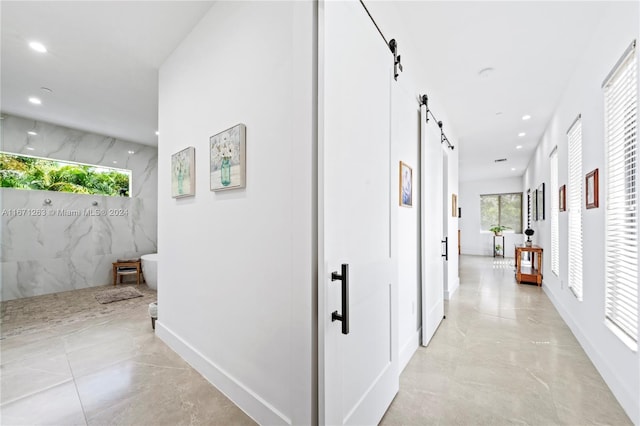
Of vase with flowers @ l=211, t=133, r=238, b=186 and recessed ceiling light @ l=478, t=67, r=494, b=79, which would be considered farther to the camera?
recessed ceiling light @ l=478, t=67, r=494, b=79

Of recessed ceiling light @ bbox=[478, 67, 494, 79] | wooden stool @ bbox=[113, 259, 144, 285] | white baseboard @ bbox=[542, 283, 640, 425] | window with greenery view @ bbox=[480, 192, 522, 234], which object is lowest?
white baseboard @ bbox=[542, 283, 640, 425]

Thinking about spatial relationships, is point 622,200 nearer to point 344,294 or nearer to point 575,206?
point 575,206

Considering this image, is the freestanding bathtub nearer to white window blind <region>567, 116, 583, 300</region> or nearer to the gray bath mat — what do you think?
the gray bath mat

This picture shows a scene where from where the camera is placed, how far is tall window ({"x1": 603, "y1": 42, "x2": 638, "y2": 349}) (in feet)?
5.73

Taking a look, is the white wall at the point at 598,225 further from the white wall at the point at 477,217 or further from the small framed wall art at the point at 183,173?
the white wall at the point at 477,217

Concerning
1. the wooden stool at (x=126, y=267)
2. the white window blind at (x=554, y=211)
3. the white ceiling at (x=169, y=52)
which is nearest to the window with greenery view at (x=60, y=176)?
the white ceiling at (x=169, y=52)

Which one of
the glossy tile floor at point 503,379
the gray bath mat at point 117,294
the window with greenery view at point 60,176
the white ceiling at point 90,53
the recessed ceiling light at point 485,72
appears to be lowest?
the gray bath mat at point 117,294

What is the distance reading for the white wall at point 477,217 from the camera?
981 cm

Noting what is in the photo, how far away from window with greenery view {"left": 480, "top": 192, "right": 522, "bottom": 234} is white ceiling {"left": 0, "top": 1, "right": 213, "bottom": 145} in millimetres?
11087

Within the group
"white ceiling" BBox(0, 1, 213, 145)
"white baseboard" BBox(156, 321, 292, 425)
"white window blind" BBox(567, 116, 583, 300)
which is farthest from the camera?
"white window blind" BBox(567, 116, 583, 300)

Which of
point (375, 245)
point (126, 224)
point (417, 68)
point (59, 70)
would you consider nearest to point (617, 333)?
point (375, 245)

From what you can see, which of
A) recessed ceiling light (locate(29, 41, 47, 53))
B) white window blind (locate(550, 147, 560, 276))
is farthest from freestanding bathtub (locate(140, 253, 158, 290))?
white window blind (locate(550, 147, 560, 276))

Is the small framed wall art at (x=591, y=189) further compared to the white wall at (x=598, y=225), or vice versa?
the small framed wall art at (x=591, y=189)

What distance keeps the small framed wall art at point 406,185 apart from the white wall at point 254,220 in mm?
1135
